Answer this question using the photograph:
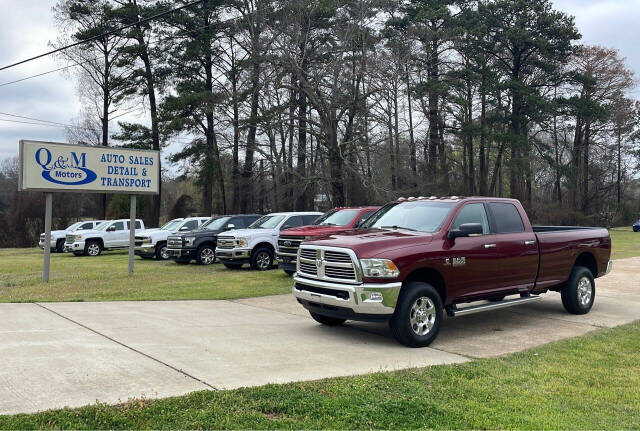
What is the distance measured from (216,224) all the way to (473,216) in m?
14.2

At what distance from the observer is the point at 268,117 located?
105 feet

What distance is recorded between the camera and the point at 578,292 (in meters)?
10.2

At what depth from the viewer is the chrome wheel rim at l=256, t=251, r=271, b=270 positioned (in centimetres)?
1820

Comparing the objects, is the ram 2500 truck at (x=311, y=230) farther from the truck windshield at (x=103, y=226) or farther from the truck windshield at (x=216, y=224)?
the truck windshield at (x=103, y=226)

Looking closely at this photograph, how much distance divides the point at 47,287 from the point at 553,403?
1260 cm

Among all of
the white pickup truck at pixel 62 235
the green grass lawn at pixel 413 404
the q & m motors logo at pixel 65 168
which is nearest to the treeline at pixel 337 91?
the white pickup truck at pixel 62 235

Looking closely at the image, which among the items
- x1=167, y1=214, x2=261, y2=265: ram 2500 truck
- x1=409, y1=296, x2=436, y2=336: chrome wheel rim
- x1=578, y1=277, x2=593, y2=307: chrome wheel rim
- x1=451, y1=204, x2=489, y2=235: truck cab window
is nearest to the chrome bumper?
x1=409, y1=296, x2=436, y2=336: chrome wheel rim

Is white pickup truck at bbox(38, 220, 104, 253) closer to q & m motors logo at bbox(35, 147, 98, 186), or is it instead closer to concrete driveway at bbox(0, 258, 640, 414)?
q & m motors logo at bbox(35, 147, 98, 186)

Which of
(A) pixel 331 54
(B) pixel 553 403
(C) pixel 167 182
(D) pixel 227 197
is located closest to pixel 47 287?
(B) pixel 553 403

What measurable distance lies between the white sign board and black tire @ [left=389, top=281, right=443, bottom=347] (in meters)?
11.8

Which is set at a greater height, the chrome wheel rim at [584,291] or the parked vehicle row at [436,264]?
the parked vehicle row at [436,264]

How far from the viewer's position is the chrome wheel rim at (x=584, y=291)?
33.7 feet

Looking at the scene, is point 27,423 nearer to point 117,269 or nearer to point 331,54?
point 117,269

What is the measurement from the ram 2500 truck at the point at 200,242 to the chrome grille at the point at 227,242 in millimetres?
1687
